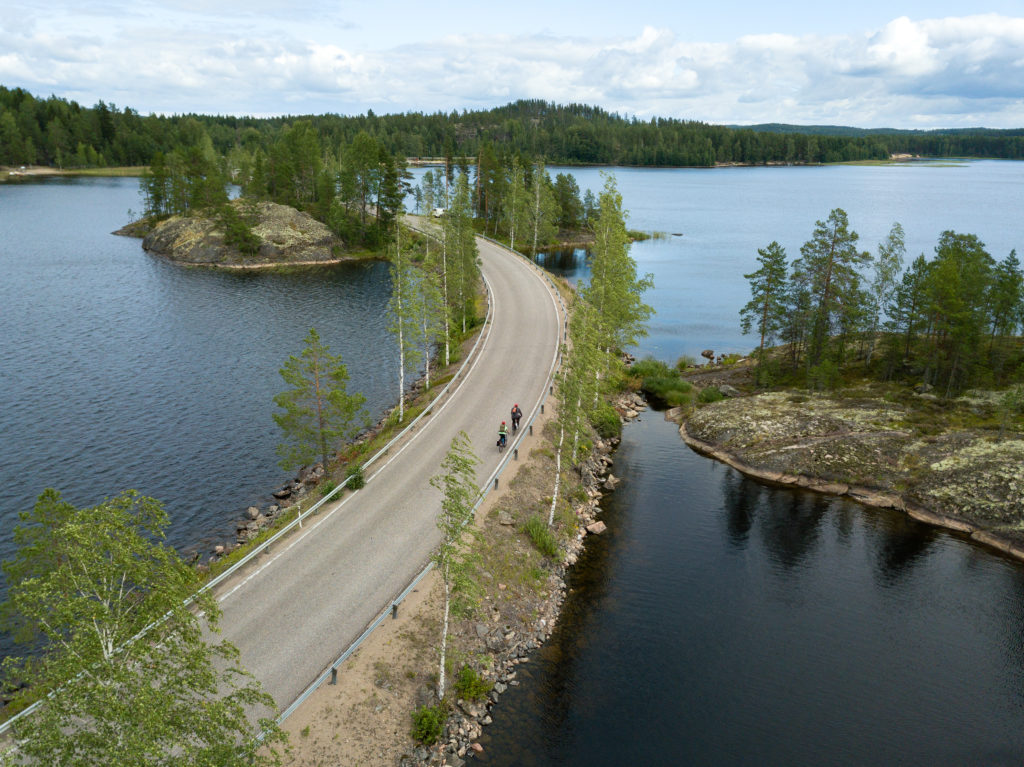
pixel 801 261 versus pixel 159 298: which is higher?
pixel 801 261

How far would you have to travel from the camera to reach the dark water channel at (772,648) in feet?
88.1

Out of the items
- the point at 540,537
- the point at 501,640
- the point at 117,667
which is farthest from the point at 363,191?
the point at 117,667

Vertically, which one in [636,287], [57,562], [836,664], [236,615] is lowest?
[836,664]

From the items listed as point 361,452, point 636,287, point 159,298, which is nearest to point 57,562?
point 361,452

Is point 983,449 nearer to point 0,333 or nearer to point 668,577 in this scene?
point 668,577

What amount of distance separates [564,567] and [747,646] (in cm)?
1066

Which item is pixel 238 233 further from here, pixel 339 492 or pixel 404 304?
pixel 339 492

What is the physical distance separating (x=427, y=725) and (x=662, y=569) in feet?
60.7

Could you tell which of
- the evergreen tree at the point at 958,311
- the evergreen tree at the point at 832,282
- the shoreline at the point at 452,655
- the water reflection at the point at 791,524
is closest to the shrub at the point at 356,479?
the shoreline at the point at 452,655

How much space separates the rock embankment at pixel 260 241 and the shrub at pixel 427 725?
107 meters

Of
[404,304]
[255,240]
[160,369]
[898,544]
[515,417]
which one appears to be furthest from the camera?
[255,240]

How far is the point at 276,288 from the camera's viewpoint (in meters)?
102

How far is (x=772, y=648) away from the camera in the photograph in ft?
106

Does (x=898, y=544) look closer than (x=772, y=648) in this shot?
No
